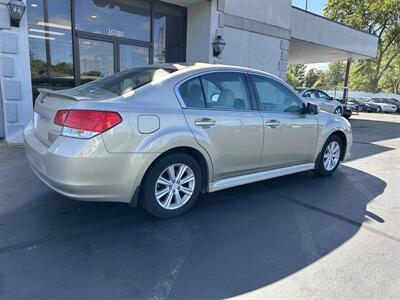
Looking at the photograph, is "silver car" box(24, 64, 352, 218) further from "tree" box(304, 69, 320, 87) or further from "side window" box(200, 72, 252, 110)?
"tree" box(304, 69, 320, 87)

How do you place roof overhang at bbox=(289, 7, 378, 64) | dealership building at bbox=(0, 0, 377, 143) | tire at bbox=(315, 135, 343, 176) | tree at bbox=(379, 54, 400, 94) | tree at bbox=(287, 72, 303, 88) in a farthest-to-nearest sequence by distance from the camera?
1. tree at bbox=(287, 72, 303, 88)
2. tree at bbox=(379, 54, 400, 94)
3. roof overhang at bbox=(289, 7, 378, 64)
4. dealership building at bbox=(0, 0, 377, 143)
5. tire at bbox=(315, 135, 343, 176)

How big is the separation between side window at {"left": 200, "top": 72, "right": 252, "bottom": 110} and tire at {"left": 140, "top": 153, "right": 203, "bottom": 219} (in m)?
0.73

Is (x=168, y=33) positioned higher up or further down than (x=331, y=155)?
higher up

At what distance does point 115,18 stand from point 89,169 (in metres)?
6.73

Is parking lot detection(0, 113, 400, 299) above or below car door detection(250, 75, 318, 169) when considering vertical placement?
below

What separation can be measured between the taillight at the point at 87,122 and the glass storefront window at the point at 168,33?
6923 mm

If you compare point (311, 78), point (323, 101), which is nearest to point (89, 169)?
point (323, 101)

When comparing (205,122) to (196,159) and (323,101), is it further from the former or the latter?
(323,101)

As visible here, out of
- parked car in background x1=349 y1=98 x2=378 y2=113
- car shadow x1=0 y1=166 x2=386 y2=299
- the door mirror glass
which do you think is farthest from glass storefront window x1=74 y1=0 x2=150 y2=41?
parked car in background x1=349 y1=98 x2=378 y2=113

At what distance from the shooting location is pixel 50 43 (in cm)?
746

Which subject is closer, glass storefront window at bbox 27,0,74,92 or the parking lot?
the parking lot

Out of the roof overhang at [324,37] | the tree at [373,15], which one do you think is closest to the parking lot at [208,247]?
the roof overhang at [324,37]

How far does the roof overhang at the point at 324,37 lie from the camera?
40.6 feet

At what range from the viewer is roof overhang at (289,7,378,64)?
12.4 meters
